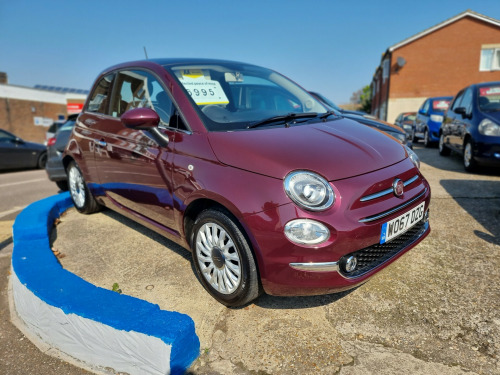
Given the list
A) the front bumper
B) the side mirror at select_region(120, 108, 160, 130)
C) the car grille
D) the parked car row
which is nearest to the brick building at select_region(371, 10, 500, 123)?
the parked car row

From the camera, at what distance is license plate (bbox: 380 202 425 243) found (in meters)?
2.11

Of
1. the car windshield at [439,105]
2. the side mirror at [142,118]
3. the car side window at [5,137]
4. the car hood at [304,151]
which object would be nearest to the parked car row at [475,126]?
the car windshield at [439,105]

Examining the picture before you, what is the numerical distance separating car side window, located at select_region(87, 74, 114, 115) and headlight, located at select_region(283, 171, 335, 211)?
2469mm

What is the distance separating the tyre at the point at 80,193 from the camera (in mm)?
4211

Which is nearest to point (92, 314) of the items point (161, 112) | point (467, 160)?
point (161, 112)

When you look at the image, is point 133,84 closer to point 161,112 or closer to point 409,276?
point 161,112

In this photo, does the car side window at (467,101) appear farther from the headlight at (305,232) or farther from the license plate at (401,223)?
the headlight at (305,232)

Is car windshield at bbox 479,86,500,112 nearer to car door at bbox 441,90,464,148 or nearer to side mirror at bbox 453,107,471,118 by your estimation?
side mirror at bbox 453,107,471,118

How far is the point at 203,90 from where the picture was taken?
2.76 metres

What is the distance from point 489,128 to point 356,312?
4.65 m

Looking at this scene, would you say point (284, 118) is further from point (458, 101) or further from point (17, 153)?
point (17, 153)

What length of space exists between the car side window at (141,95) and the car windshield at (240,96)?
7.5 inches

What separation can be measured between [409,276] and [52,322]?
7.89 feet

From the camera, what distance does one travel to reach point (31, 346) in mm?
2193
